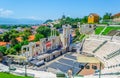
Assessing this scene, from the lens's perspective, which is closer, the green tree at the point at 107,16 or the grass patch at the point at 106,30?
the grass patch at the point at 106,30

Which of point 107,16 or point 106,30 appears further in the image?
point 107,16

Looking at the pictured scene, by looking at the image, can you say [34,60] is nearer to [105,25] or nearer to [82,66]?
[82,66]

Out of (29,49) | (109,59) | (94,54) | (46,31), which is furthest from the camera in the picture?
(46,31)

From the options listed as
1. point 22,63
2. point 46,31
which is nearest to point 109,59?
point 22,63

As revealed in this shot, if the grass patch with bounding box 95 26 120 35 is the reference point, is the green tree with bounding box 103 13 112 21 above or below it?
above

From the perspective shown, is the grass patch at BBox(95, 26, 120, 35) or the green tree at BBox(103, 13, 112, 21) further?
the green tree at BBox(103, 13, 112, 21)

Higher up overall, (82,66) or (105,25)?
(105,25)

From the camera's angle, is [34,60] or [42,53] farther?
[42,53]

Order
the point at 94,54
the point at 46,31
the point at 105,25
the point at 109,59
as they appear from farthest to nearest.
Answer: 1. the point at 46,31
2. the point at 105,25
3. the point at 94,54
4. the point at 109,59

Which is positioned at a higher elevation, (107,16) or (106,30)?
(107,16)

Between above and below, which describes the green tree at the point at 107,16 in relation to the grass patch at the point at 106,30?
above

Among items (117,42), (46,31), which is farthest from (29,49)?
(46,31)
